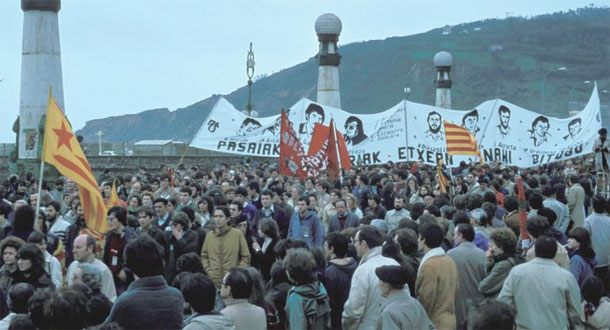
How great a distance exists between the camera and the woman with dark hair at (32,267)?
24.8ft

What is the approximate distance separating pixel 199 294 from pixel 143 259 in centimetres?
54

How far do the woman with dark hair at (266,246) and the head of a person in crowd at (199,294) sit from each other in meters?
3.88

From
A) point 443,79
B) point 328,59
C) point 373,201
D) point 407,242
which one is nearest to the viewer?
point 407,242

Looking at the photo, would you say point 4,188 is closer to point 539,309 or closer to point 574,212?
point 574,212

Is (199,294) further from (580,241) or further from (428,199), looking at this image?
(428,199)

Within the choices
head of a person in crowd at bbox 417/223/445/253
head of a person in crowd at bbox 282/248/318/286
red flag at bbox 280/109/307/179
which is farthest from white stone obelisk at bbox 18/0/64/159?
head of a person in crowd at bbox 282/248/318/286

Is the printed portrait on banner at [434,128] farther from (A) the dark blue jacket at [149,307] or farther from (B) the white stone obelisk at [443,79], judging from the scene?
(B) the white stone obelisk at [443,79]

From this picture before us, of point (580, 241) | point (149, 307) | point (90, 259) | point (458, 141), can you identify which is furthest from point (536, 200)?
point (458, 141)

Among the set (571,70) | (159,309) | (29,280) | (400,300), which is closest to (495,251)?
(400,300)

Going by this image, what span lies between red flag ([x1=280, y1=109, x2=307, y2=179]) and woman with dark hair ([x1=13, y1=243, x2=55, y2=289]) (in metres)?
11.3

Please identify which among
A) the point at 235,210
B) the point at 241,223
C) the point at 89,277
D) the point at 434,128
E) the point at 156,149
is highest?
the point at 156,149

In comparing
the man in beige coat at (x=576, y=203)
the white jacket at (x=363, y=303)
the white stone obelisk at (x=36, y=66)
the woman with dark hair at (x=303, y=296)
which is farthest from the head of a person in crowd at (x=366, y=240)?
the white stone obelisk at (x=36, y=66)

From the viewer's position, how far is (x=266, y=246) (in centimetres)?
1029

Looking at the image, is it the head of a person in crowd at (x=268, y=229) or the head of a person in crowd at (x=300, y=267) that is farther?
the head of a person in crowd at (x=268, y=229)
